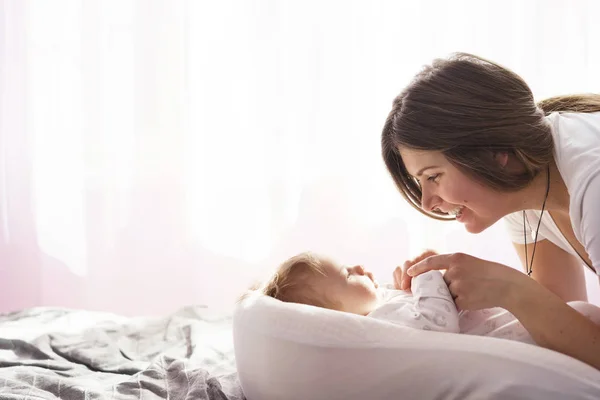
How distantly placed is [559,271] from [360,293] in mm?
577

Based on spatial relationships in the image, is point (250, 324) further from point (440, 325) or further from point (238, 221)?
point (238, 221)

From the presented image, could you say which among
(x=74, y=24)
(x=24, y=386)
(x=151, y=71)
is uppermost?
(x=74, y=24)

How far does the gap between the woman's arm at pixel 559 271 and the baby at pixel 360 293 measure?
450 millimetres

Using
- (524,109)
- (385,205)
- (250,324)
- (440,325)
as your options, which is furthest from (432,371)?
(385,205)

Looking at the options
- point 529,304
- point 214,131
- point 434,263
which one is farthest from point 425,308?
point 214,131

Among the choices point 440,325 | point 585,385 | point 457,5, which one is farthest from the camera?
point 457,5

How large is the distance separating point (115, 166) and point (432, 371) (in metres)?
1.95

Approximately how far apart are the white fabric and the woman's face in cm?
17

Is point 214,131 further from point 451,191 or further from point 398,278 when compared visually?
point 451,191

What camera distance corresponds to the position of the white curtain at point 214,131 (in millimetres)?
2674

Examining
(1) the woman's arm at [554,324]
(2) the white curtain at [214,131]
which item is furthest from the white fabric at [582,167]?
(2) the white curtain at [214,131]

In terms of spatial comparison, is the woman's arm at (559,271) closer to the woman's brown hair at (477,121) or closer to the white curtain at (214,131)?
the woman's brown hair at (477,121)

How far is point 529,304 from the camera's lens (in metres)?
1.33

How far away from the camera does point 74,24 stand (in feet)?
9.36
